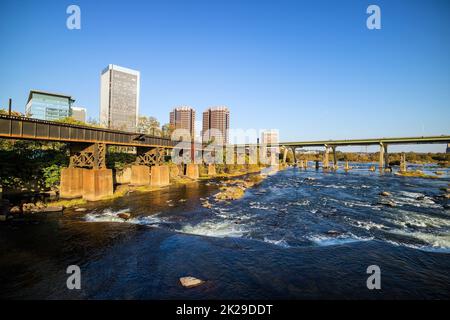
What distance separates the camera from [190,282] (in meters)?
11.6

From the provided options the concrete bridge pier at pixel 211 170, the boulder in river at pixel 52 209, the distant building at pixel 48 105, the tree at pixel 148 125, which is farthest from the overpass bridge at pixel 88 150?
the distant building at pixel 48 105

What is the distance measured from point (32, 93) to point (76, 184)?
15565cm

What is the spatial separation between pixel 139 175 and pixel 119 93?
16413cm

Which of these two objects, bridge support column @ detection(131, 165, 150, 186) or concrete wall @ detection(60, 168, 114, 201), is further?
bridge support column @ detection(131, 165, 150, 186)

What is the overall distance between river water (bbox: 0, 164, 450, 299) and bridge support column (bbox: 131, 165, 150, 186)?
1726 cm

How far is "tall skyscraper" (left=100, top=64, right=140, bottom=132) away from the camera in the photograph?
576 feet

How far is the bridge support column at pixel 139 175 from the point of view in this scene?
146 feet

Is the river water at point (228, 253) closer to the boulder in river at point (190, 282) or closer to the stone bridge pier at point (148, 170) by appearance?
the boulder in river at point (190, 282)

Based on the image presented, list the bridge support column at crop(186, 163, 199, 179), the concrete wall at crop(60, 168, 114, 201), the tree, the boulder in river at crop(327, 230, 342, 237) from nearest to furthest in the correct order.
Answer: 1. the boulder in river at crop(327, 230, 342, 237)
2. the concrete wall at crop(60, 168, 114, 201)
3. the bridge support column at crop(186, 163, 199, 179)
4. the tree

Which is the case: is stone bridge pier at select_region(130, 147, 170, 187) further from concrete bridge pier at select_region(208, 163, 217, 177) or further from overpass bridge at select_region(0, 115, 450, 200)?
concrete bridge pier at select_region(208, 163, 217, 177)

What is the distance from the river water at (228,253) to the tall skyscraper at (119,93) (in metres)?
170

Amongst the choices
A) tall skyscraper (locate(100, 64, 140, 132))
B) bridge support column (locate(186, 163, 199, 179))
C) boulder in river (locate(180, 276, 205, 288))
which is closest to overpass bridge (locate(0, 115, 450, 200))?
bridge support column (locate(186, 163, 199, 179))

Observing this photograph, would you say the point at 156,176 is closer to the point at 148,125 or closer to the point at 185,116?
the point at 148,125
